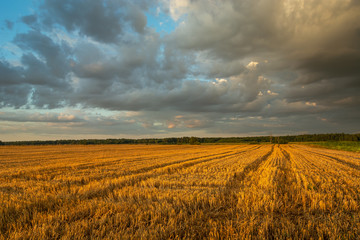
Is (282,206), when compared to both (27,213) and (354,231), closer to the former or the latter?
(354,231)

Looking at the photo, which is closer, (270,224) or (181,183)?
(270,224)

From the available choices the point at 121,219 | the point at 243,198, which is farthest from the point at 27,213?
the point at 243,198

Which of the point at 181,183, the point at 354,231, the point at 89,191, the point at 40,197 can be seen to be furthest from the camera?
the point at 181,183

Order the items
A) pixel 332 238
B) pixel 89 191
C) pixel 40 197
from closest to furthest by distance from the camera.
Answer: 1. pixel 332 238
2. pixel 40 197
3. pixel 89 191

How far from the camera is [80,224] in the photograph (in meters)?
→ 4.29

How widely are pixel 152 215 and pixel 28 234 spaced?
2.55m

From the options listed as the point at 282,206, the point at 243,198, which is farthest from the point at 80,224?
the point at 282,206

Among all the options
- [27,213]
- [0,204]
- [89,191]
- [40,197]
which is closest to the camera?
[27,213]

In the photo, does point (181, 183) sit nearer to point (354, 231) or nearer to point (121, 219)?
point (121, 219)

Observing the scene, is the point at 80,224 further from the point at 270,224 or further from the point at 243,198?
the point at 243,198

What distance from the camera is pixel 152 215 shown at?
486cm

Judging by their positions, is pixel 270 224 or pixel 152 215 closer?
pixel 270 224

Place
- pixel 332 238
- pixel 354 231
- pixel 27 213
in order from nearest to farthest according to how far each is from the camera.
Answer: pixel 332 238
pixel 354 231
pixel 27 213

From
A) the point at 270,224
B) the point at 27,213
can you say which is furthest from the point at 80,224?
the point at 270,224
